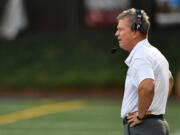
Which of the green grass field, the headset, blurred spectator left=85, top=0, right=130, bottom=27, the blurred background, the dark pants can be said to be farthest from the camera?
blurred spectator left=85, top=0, right=130, bottom=27

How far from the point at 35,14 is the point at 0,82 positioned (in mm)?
5371

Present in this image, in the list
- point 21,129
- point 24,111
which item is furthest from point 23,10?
point 21,129

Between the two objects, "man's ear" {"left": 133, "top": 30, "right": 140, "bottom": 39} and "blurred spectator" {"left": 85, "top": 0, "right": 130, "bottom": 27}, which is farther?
"blurred spectator" {"left": 85, "top": 0, "right": 130, "bottom": 27}

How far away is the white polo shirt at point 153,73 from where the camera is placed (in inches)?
234

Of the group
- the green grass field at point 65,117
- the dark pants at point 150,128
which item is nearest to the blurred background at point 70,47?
the green grass field at point 65,117

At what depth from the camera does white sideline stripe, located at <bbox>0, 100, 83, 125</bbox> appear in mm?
15392

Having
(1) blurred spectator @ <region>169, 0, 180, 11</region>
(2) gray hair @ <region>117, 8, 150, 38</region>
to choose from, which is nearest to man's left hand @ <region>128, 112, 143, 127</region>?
(2) gray hair @ <region>117, 8, 150, 38</region>

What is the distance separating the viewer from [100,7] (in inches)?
1059

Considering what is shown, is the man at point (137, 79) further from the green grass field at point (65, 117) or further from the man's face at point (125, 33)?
the green grass field at point (65, 117)

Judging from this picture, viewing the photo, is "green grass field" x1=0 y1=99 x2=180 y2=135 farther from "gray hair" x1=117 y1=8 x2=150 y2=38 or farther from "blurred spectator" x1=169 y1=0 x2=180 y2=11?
"blurred spectator" x1=169 y1=0 x2=180 y2=11

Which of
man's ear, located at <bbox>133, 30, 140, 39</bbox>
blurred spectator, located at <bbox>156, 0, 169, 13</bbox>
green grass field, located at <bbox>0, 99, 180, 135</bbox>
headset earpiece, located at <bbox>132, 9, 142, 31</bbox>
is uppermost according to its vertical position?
blurred spectator, located at <bbox>156, 0, 169, 13</bbox>

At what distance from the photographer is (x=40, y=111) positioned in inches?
662

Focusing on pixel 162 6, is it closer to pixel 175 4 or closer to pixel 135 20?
pixel 175 4

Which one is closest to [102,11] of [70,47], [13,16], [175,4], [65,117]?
[175,4]
